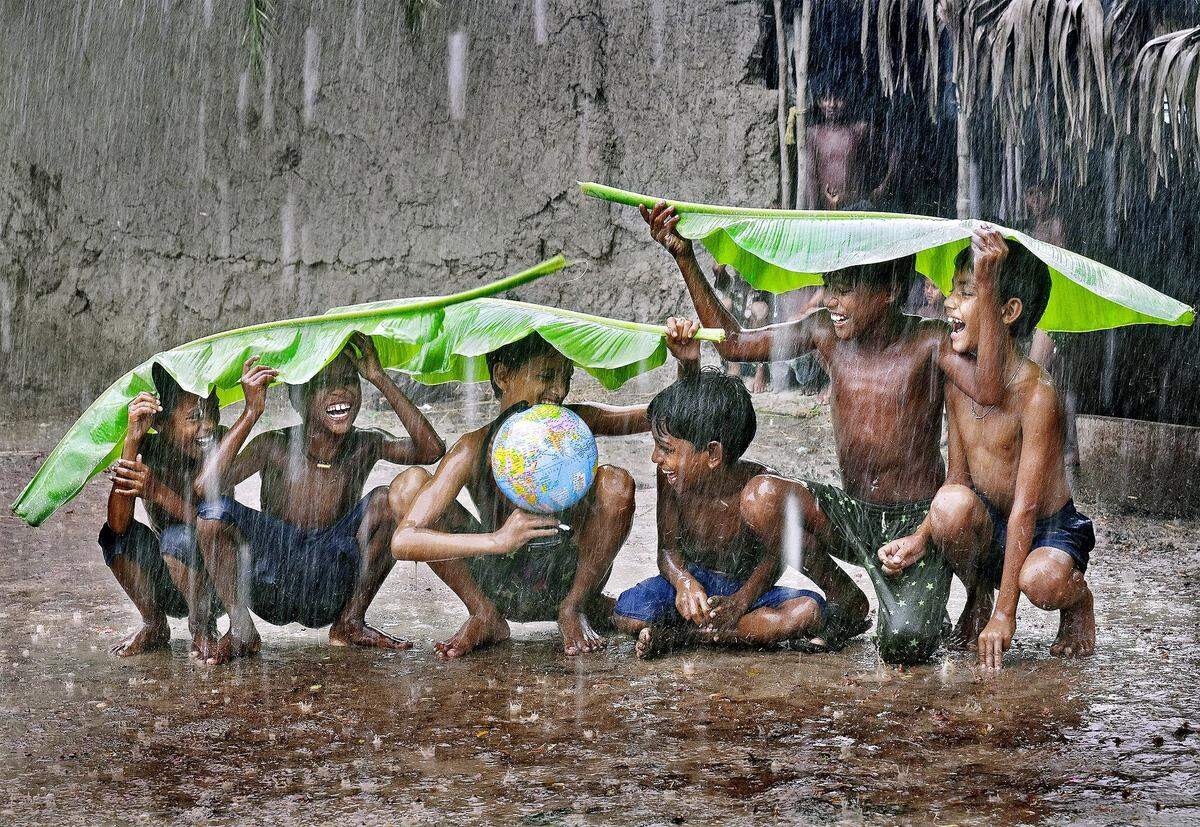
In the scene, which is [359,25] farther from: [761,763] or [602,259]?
[761,763]

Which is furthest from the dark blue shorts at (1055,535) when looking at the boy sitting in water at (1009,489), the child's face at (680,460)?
the child's face at (680,460)

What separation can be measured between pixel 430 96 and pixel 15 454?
3936mm

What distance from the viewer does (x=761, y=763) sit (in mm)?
3096

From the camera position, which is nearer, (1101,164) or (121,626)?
(121,626)

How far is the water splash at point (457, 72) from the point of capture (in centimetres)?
956

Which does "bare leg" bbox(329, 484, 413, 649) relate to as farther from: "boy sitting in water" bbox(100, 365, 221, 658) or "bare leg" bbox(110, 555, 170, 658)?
"bare leg" bbox(110, 555, 170, 658)

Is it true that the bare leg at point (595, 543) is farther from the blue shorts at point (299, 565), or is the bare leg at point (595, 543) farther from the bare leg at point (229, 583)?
the bare leg at point (229, 583)

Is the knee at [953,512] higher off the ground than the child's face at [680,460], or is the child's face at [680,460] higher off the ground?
the child's face at [680,460]

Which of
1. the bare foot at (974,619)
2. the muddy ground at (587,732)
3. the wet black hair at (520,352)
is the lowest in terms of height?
the muddy ground at (587,732)

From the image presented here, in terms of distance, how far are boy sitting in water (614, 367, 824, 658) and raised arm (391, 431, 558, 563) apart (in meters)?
0.46

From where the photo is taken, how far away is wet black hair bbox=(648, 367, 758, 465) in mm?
4148

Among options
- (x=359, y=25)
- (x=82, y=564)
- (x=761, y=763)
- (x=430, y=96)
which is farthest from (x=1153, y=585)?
(x=359, y=25)

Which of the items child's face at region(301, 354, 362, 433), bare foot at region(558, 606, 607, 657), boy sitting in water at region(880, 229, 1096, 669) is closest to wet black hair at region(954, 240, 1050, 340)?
boy sitting in water at region(880, 229, 1096, 669)

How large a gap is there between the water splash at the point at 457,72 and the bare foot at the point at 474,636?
238 inches
